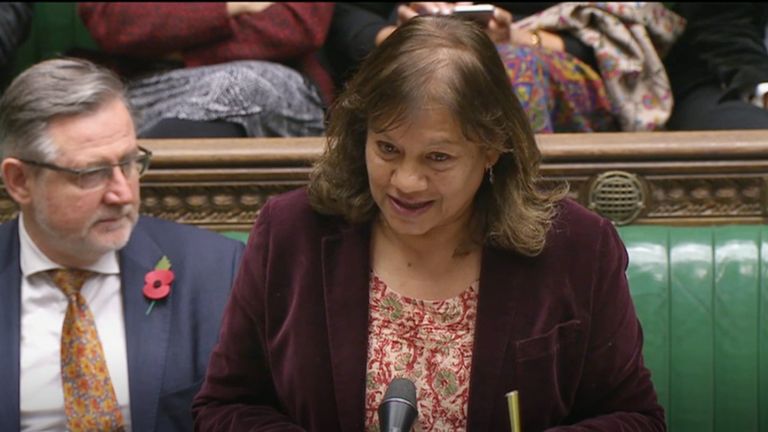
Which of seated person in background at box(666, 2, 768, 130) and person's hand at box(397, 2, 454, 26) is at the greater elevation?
person's hand at box(397, 2, 454, 26)

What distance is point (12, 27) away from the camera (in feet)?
9.34

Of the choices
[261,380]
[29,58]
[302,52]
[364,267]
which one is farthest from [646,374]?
→ [29,58]

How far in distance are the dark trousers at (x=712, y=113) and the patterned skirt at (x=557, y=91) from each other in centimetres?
16

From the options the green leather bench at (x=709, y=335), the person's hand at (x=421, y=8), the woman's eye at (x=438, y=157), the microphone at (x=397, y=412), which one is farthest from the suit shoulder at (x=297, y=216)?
the person's hand at (x=421, y=8)

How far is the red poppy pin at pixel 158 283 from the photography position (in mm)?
2152

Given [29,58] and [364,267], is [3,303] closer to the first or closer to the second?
[364,267]

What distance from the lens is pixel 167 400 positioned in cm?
210

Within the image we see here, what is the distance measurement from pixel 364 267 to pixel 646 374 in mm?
441

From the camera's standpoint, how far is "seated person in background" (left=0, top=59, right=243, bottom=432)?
2090mm

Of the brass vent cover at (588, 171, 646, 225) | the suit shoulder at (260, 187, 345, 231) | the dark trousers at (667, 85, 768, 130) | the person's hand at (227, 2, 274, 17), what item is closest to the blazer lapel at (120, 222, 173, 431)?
the suit shoulder at (260, 187, 345, 231)

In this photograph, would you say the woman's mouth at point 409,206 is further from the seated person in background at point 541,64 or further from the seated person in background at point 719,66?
the seated person in background at point 719,66

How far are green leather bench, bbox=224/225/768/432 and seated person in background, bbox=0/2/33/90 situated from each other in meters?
1.50

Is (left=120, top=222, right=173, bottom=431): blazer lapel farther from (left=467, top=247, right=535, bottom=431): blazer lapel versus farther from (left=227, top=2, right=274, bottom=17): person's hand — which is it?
(left=227, top=2, right=274, bottom=17): person's hand

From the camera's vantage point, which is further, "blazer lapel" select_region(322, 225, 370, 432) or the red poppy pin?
the red poppy pin
